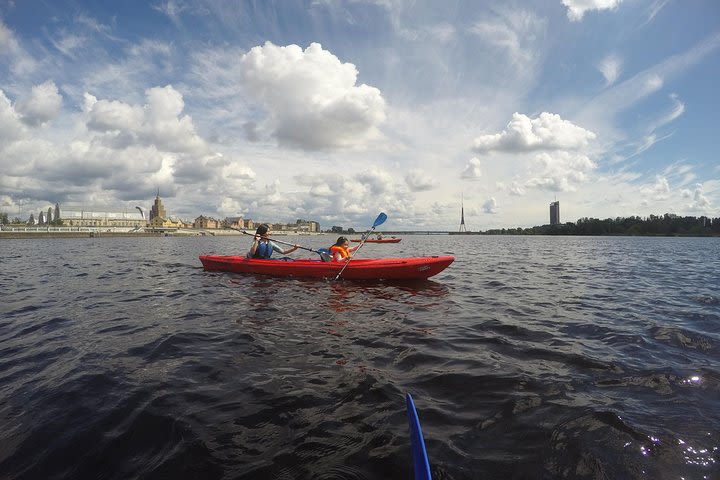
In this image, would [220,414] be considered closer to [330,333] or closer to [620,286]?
[330,333]

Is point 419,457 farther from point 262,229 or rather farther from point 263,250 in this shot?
point 263,250

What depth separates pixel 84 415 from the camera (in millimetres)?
3664

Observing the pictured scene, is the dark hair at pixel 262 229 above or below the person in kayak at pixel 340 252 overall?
above

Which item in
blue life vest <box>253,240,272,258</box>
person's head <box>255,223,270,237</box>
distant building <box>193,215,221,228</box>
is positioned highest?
distant building <box>193,215,221,228</box>

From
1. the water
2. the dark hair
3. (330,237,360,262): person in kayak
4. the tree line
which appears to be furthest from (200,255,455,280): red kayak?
the tree line

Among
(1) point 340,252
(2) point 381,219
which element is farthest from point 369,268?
(2) point 381,219

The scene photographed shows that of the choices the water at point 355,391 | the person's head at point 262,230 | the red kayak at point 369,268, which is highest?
the person's head at point 262,230

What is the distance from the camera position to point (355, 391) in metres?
4.16

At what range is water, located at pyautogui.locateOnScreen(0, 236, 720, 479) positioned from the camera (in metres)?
2.94

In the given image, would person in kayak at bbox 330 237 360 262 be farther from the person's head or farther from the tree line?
the tree line

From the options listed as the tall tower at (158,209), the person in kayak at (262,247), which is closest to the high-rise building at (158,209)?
the tall tower at (158,209)

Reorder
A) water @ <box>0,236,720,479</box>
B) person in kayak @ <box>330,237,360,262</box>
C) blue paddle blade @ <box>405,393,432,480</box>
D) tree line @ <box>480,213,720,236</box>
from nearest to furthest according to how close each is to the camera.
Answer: blue paddle blade @ <box>405,393,432,480</box> → water @ <box>0,236,720,479</box> → person in kayak @ <box>330,237,360,262</box> → tree line @ <box>480,213,720,236</box>

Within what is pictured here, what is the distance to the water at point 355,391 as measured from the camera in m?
2.94

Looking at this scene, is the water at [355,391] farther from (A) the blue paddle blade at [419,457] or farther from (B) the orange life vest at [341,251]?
(B) the orange life vest at [341,251]
